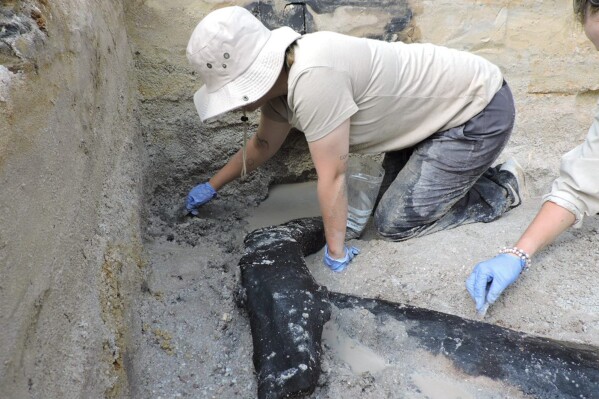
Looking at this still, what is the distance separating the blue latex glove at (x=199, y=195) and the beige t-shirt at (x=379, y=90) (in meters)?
0.41

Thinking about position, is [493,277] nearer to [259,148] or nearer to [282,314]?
[282,314]

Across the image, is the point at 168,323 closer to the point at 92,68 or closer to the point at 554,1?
the point at 92,68

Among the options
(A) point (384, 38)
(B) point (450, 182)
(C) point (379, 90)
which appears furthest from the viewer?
(A) point (384, 38)

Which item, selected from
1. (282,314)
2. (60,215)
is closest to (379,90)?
(282,314)

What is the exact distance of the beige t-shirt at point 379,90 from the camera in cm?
146

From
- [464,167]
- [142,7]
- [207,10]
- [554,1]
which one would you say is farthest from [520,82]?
[142,7]

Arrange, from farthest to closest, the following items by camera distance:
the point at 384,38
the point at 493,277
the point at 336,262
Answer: the point at 384,38
the point at 336,262
the point at 493,277

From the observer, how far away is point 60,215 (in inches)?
39.0

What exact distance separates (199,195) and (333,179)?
66 centimetres

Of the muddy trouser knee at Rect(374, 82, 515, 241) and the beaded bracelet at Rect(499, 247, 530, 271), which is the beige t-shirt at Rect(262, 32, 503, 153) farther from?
the beaded bracelet at Rect(499, 247, 530, 271)

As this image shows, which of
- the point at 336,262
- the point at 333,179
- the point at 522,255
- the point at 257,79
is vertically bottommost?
the point at 336,262

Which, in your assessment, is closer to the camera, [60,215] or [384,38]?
[60,215]

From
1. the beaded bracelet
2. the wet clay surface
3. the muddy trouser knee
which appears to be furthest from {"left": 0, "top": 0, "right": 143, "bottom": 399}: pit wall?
the beaded bracelet

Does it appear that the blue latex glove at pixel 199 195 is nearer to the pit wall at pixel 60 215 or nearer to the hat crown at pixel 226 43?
the pit wall at pixel 60 215
